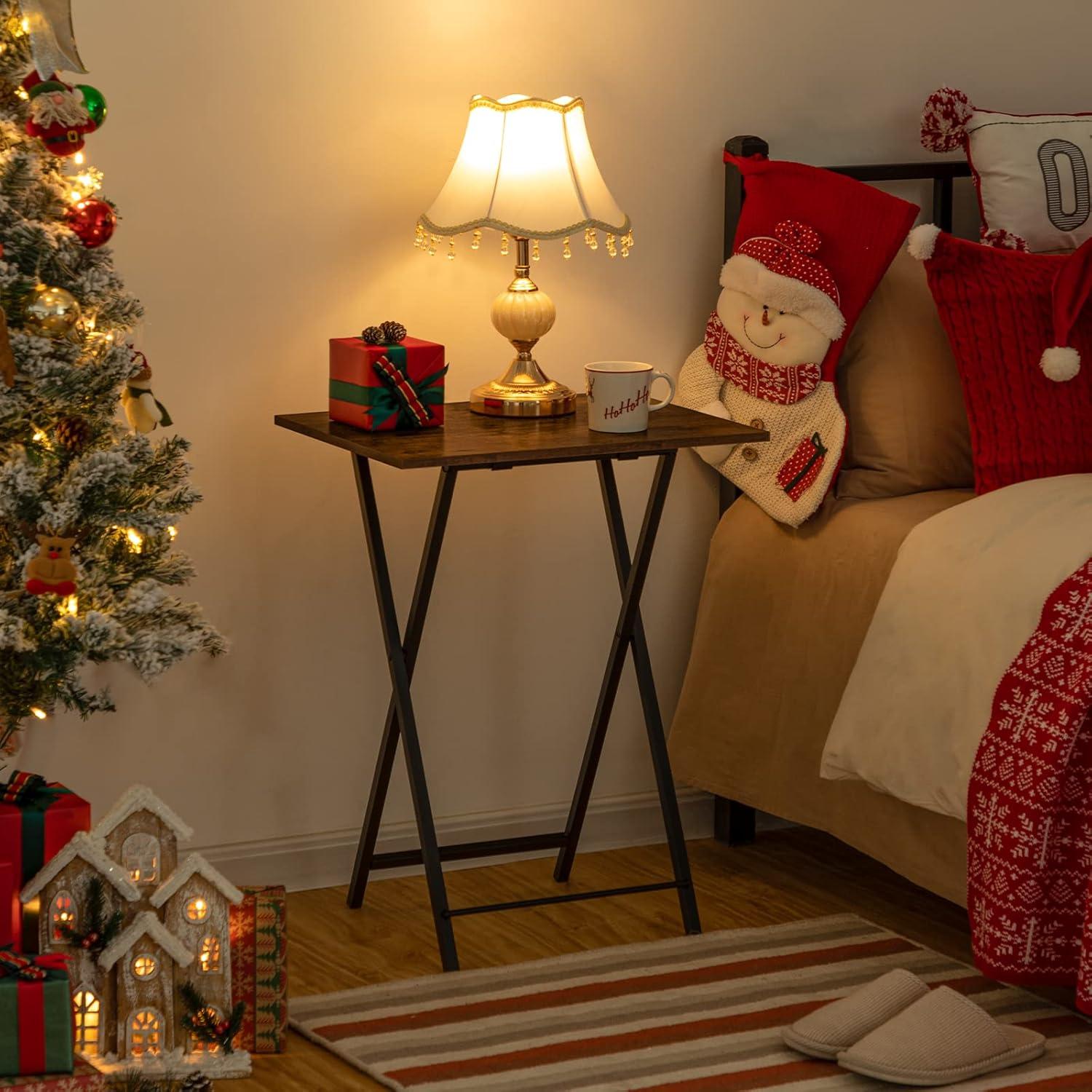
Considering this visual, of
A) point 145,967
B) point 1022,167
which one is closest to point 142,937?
point 145,967

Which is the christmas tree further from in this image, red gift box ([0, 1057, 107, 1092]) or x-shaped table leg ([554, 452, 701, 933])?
x-shaped table leg ([554, 452, 701, 933])

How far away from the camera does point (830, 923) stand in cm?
250

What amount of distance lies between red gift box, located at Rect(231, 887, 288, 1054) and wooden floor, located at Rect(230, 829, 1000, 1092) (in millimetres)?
198

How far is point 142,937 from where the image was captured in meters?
1.98

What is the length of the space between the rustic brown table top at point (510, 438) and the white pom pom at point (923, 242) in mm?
338

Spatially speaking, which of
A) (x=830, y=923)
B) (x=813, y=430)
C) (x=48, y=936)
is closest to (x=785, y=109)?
(x=813, y=430)

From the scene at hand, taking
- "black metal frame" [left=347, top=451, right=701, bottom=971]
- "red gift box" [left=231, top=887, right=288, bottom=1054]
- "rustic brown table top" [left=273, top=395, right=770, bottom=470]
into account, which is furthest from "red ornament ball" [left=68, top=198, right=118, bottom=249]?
"red gift box" [left=231, top=887, right=288, bottom=1054]

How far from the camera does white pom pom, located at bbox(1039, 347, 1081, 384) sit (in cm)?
238

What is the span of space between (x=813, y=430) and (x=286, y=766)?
95cm

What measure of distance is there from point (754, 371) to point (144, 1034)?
51.7 inches

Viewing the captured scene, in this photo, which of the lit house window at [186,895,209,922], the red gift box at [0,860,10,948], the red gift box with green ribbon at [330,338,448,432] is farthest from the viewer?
the red gift box with green ribbon at [330,338,448,432]

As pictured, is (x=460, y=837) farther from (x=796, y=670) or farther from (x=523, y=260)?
(x=523, y=260)

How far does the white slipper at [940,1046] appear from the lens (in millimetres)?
1996

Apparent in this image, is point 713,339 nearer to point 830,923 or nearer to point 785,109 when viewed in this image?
point 785,109
